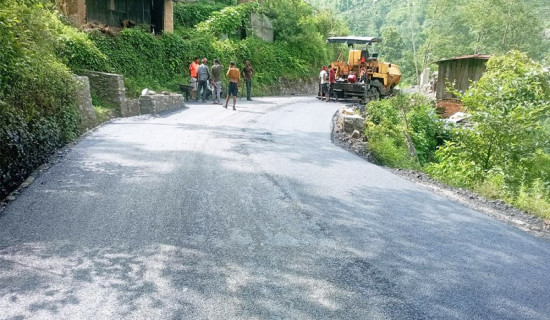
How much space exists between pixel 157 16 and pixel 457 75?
17.7m

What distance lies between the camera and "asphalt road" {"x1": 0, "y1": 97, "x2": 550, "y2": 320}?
3.44m

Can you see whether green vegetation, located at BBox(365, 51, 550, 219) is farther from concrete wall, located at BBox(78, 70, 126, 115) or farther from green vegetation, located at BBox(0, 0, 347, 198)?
concrete wall, located at BBox(78, 70, 126, 115)

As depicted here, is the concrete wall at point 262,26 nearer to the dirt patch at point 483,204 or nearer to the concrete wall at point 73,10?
the concrete wall at point 73,10

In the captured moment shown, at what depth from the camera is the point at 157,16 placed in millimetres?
23578

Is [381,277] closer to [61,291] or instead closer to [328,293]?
[328,293]

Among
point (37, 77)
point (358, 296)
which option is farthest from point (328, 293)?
point (37, 77)

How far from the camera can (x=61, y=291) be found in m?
3.51

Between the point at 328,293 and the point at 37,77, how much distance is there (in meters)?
7.47

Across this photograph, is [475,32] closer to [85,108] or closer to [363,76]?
[363,76]

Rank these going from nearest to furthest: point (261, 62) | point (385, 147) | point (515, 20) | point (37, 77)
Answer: point (37, 77) < point (385, 147) < point (261, 62) < point (515, 20)

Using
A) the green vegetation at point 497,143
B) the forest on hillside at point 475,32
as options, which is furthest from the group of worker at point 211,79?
the forest on hillside at point 475,32

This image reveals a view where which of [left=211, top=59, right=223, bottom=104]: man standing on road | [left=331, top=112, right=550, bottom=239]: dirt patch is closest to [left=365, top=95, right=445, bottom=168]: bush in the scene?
[left=331, top=112, right=550, bottom=239]: dirt patch

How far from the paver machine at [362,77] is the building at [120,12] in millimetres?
9423

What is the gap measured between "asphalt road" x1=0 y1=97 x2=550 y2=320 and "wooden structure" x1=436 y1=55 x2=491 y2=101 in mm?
18542
